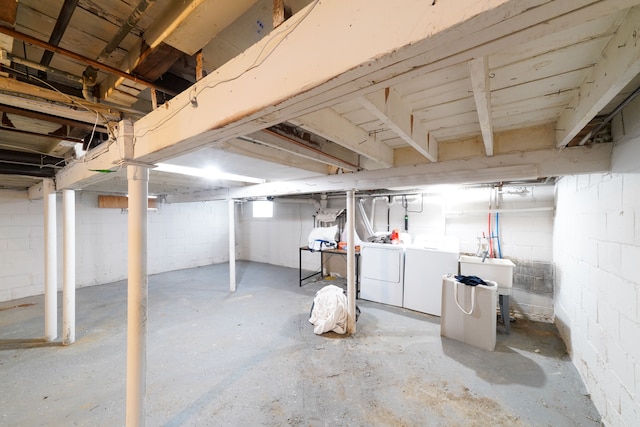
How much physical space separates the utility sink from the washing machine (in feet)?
0.42

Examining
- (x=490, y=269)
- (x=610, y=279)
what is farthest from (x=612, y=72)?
(x=490, y=269)

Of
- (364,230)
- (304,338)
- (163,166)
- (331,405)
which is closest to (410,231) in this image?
(364,230)

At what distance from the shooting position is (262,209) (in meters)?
6.96

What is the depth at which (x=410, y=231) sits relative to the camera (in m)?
4.34

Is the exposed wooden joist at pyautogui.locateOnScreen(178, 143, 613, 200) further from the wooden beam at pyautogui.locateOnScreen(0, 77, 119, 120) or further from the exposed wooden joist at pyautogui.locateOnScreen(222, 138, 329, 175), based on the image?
the wooden beam at pyautogui.locateOnScreen(0, 77, 119, 120)

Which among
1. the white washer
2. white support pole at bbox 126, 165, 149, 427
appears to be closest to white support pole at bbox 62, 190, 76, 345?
white support pole at bbox 126, 165, 149, 427

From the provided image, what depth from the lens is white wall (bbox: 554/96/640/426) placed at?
136 cm

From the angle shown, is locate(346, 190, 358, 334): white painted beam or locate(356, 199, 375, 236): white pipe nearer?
locate(346, 190, 358, 334): white painted beam

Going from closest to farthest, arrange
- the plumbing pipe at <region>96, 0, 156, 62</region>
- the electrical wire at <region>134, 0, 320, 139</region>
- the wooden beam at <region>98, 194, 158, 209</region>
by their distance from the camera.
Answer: the electrical wire at <region>134, 0, 320, 139</region> → the plumbing pipe at <region>96, 0, 156, 62</region> → the wooden beam at <region>98, 194, 158, 209</region>

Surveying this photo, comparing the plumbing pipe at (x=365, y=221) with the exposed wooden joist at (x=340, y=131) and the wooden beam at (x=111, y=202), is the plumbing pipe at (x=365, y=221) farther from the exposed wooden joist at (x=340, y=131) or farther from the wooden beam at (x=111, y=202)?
the wooden beam at (x=111, y=202)

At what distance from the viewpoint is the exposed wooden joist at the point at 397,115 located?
1023 millimetres

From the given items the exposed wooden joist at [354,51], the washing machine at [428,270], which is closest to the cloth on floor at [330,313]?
the washing machine at [428,270]

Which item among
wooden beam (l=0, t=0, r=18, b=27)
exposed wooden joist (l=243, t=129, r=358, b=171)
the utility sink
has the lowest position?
the utility sink

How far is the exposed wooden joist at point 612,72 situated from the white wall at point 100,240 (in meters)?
6.28
